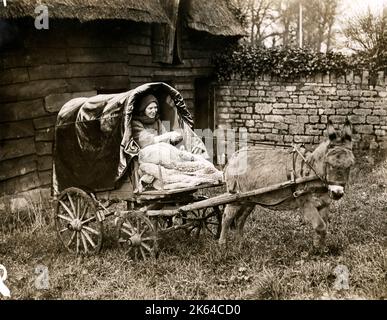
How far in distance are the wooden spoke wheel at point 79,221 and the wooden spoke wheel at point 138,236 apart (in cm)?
30

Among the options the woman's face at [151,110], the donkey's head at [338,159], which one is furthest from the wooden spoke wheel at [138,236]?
the donkey's head at [338,159]

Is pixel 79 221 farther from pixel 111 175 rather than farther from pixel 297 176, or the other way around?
pixel 297 176

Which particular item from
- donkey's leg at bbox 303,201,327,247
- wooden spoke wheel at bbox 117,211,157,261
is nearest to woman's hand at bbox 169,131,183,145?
wooden spoke wheel at bbox 117,211,157,261

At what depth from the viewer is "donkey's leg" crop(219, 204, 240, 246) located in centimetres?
561

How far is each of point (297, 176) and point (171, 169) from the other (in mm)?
1403

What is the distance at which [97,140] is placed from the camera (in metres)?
5.75

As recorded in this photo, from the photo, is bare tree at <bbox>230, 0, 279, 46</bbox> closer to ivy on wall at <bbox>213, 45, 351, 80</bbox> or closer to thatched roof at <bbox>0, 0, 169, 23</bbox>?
ivy on wall at <bbox>213, 45, 351, 80</bbox>

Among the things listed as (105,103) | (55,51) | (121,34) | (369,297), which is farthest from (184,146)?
(121,34)

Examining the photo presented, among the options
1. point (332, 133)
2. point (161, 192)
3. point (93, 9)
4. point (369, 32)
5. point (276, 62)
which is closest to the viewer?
point (332, 133)

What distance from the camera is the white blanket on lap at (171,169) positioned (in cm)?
548

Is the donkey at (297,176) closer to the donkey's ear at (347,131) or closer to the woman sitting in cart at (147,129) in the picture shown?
the donkey's ear at (347,131)

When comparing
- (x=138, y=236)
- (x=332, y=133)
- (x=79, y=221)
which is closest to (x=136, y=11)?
(x=79, y=221)

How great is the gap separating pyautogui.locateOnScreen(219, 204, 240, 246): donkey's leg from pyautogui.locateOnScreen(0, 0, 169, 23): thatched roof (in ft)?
12.9
